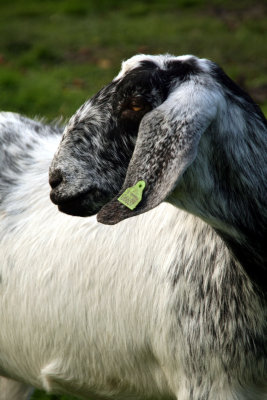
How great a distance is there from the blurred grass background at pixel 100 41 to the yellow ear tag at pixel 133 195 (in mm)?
5092

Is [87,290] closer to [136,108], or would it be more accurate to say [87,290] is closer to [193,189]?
[193,189]

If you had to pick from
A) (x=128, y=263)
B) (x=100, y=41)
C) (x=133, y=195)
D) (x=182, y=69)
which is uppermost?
(x=182, y=69)

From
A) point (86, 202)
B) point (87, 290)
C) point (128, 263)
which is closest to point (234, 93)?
point (86, 202)

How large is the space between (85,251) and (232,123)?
118 cm

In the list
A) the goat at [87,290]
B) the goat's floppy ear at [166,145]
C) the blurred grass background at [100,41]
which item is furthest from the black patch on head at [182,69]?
the blurred grass background at [100,41]

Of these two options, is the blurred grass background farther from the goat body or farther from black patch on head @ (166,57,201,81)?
black patch on head @ (166,57,201,81)

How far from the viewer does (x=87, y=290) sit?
12.6 feet

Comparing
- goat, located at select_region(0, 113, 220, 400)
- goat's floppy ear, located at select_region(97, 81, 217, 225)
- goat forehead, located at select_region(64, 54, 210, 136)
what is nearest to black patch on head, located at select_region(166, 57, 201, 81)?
goat forehead, located at select_region(64, 54, 210, 136)

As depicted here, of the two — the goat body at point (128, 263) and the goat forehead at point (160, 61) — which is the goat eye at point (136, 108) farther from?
the goat forehead at point (160, 61)

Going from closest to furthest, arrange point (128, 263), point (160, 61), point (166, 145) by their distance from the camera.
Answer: point (166, 145), point (160, 61), point (128, 263)

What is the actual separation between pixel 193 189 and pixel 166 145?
274mm

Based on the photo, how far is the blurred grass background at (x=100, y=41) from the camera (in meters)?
8.70

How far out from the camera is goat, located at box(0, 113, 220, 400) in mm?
3570

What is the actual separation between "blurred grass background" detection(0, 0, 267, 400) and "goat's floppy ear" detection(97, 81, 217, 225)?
5061 millimetres
